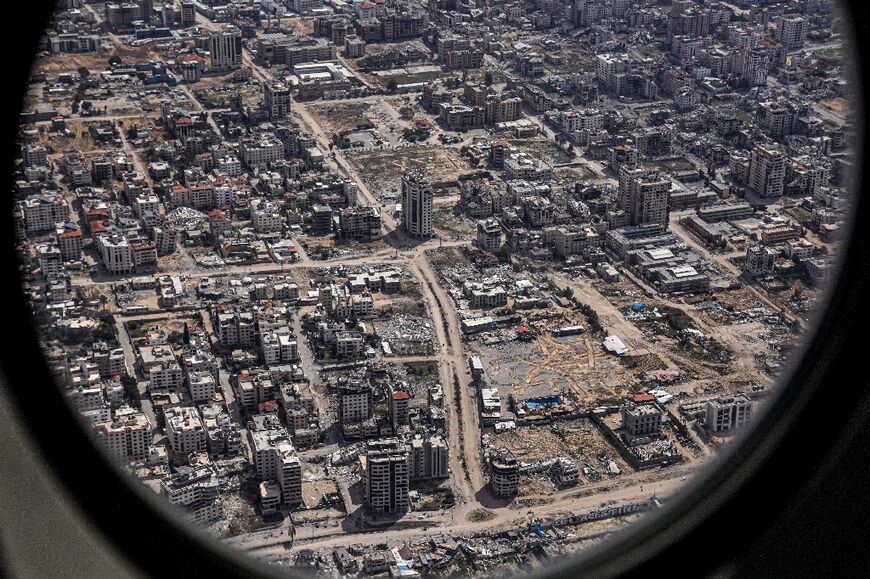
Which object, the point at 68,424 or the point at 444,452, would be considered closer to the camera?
the point at 68,424

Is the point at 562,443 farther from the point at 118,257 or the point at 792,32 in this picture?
the point at 792,32

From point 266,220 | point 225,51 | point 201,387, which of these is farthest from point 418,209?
point 225,51

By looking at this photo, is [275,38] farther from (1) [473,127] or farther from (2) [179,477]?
(2) [179,477]

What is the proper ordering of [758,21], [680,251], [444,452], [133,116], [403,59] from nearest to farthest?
[444,452] < [680,251] < [133,116] < [403,59] < [758,21]

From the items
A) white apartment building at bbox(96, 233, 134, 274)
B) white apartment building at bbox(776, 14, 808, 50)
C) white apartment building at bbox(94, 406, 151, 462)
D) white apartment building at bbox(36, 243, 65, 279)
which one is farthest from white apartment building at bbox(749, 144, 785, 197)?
white apartment building at bbox(94, 406, 151, 462)

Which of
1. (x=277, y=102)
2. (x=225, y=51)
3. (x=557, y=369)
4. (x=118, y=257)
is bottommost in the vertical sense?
(x=557, y=369)

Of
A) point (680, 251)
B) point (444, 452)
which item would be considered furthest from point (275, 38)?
point (444, 452)

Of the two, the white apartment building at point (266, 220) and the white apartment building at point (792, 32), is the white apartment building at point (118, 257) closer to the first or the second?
the white apartment building at point (266, 220)

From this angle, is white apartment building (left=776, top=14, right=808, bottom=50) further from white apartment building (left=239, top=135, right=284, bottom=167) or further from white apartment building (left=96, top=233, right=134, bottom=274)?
white apartment building (left=96, top=233, right=134, bottom=274)

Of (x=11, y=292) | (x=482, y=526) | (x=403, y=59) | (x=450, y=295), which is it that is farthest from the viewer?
(x=403, y=59)
